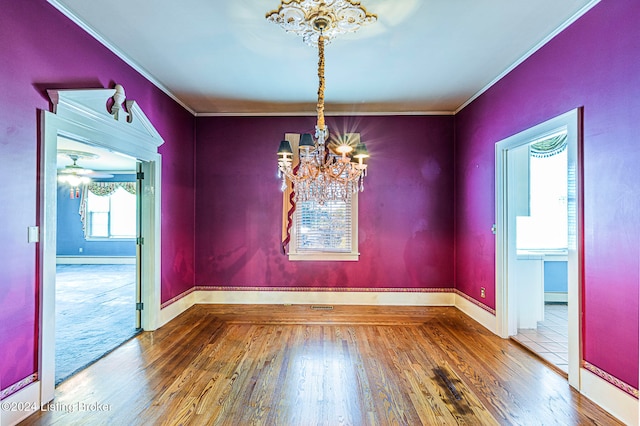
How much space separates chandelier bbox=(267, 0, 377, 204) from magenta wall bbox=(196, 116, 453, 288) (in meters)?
2.18

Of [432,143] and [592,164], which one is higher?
[432,143]

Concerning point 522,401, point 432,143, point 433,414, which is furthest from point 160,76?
→ point 522,401

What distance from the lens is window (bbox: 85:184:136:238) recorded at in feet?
31.1

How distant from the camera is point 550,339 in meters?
3.59

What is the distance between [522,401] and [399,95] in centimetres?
357

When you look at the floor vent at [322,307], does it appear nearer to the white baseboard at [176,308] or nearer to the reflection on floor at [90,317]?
the white baseboard at [176,308]

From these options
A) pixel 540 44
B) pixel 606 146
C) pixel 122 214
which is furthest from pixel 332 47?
pixel 122 214

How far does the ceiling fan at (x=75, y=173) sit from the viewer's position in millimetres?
6827

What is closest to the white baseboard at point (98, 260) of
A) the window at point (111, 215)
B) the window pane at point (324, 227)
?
the window at point (111, 215)

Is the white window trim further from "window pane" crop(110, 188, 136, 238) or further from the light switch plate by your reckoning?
"window pane" crop(110, 188, 136, 238)

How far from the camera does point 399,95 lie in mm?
4223

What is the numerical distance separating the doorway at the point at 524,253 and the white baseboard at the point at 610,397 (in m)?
0.08

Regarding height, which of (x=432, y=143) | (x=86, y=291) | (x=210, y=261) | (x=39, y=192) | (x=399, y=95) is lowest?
(x=86, y=291)

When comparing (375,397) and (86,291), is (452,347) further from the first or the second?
(86,291)
